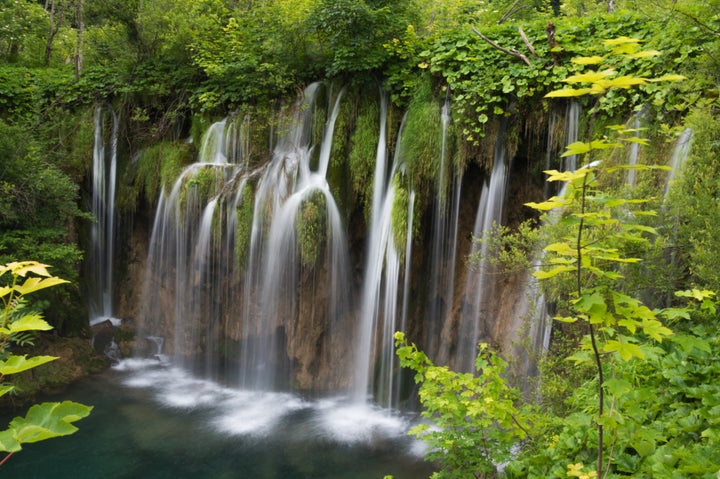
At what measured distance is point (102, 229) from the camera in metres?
11.7

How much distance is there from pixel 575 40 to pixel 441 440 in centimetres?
654

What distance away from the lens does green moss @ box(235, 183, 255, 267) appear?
Result: 946 centimetres

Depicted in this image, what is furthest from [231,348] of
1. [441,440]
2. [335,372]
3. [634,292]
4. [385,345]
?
[634,292]

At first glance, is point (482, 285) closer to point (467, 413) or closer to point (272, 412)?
point (272, 412)

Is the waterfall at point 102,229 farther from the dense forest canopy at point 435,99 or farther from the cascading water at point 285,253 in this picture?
the cascading water at point 285,253

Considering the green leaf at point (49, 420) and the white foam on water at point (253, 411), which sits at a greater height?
the green leaf at point (49, 420)

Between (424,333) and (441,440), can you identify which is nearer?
(441,440)

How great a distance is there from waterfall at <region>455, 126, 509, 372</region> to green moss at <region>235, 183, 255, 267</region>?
14.0 feet

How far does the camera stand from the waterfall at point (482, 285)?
7.95m

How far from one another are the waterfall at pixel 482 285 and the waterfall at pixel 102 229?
854 cm

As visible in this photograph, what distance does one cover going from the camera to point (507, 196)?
8008 mm

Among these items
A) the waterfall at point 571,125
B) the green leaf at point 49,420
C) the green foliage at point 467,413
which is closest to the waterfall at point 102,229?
the waterfall at point 571,125

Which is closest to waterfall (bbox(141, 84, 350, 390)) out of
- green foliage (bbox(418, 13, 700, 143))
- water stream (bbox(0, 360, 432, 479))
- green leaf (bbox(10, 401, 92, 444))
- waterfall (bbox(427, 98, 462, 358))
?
water stream (bbox(0, 360, 432, 479))

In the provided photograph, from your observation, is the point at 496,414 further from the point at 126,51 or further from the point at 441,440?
the point at 126,51
